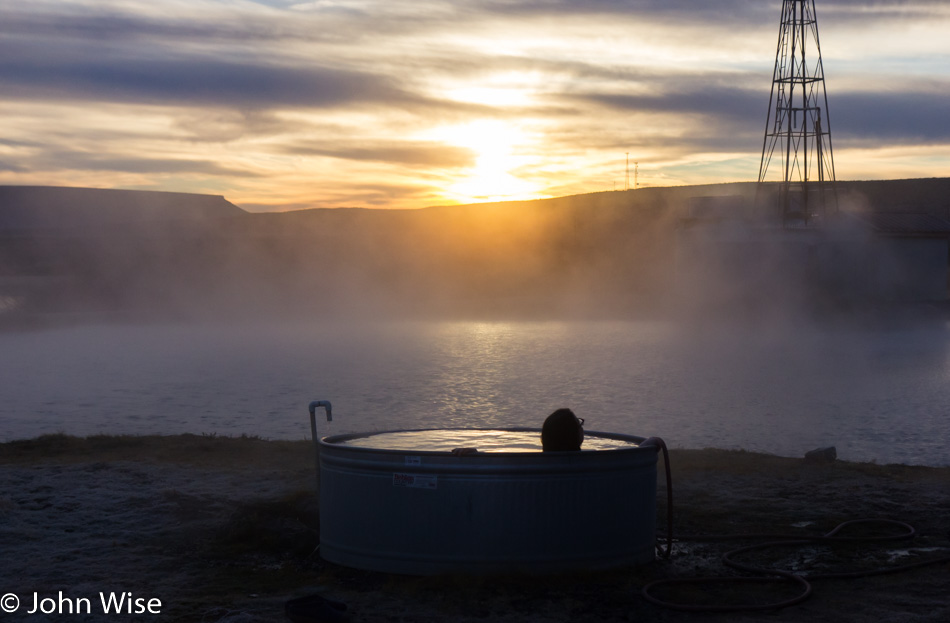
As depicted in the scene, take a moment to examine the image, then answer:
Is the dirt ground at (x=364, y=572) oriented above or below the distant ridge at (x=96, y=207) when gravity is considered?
below

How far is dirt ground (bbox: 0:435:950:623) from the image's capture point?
19.9ft

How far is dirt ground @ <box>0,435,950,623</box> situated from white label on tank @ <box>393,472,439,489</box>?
0.64 m

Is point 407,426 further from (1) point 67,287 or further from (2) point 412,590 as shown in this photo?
(1) point 67,287

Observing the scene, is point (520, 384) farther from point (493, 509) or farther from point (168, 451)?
point (493, 509)

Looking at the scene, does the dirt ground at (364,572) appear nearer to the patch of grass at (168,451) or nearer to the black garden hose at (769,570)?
the black garden hose at (769,570)

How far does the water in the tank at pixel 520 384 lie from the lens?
19688 mm

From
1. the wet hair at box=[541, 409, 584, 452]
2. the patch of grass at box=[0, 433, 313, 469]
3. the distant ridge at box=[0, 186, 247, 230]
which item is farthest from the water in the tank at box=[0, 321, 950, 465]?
the distant ridge at box=[0, 186, 247, 230]

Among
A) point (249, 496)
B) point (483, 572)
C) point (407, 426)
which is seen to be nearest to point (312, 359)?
point (407, 426)

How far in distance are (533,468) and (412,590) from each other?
1.15 meters

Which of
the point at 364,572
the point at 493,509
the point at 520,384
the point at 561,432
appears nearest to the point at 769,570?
the point at 561,432

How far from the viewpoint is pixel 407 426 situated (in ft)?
63.6

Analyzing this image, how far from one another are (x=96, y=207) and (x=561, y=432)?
119207mm

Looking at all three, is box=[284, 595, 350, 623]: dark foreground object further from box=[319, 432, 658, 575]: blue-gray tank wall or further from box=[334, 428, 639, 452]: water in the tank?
box=[334, 428, 639, 452]: water in the tank

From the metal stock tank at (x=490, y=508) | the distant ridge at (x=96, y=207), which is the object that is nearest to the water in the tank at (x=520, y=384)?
the metal stock tank at (x=490, y=508)
